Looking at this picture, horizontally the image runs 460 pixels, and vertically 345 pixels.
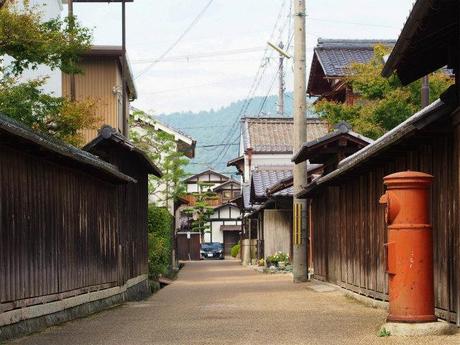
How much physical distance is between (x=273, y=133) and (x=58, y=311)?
5015 cm

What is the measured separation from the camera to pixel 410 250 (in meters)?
10.9

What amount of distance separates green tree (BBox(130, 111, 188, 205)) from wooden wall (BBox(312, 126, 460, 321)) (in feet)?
77.1

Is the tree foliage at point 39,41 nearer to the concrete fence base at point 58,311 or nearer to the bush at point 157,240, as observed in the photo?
the concrete fence base at point 58,311

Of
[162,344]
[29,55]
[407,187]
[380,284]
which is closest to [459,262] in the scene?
[407,187]

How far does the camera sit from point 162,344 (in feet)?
35.8

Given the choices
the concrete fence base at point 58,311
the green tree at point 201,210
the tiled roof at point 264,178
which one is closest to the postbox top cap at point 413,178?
the concrete fence base at point 58,311

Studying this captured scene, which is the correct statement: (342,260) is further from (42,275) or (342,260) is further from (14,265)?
(14,265)

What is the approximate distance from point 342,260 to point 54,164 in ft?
29.3

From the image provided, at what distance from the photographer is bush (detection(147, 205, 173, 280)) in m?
31.8

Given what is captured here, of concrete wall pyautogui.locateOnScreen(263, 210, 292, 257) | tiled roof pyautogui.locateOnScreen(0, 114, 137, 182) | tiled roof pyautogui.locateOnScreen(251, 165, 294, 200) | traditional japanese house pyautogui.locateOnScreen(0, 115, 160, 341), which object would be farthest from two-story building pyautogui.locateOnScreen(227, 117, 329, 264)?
tiled roof pyautogui.locateOnScreen(0, 114, 137, 182)

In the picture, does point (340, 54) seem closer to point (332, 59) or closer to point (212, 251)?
point (332, 59)

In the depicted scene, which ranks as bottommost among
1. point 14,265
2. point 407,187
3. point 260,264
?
point 260,264

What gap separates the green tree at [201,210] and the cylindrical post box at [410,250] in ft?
220

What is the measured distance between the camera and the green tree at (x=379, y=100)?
1161 inches
